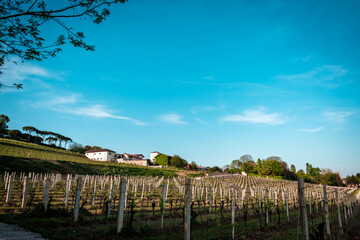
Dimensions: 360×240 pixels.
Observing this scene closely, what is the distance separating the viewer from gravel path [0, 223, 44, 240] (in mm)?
5912

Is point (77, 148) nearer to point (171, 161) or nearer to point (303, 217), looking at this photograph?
point (171, 161)

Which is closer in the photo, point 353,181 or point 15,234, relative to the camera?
point 15,234

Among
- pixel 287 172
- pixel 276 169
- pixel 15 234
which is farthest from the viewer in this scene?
pixel 287 172

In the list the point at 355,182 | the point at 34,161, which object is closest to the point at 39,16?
the point at 34,161

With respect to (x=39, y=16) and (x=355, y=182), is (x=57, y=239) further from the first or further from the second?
(x=355, y=182)

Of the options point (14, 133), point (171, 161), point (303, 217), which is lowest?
point (303, 217)

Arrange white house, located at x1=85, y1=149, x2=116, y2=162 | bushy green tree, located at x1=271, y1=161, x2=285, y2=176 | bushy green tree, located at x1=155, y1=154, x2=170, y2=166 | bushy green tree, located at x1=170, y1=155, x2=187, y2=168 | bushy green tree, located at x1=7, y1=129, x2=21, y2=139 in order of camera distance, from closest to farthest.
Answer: bushy green tree, located at x1=271, y1=161, x2=285, y2=176, bushy green tree, located at x1=155, y1=154, x2=170, y2=166, bushy green tree, located at x1=170, y1=155, x2=187, y2=168, white house, located at x1=85, y1=149, x2=116, y2=162, bushy green tree, located at x1=7, y1=129, x2=21, y2=139

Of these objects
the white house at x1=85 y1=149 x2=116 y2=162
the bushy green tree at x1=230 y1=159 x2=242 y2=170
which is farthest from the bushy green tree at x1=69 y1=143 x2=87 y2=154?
the bushy green tree at x1=230 y1=159 x2=242 y2=170

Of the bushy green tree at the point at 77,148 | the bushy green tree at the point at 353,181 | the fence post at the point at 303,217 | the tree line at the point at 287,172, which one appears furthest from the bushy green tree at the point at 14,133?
the bushy green tree at the point at 353,181

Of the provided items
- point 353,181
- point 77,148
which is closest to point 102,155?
point 77,148

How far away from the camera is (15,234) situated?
20.5 feet

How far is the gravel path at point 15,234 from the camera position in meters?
5.91

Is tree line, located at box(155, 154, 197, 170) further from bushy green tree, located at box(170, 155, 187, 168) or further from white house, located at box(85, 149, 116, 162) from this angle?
white house, located at box(85, 149, 116, 162)

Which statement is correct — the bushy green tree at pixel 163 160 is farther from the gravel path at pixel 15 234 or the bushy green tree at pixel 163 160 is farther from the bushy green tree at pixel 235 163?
the gravel path at pixel 15 234
